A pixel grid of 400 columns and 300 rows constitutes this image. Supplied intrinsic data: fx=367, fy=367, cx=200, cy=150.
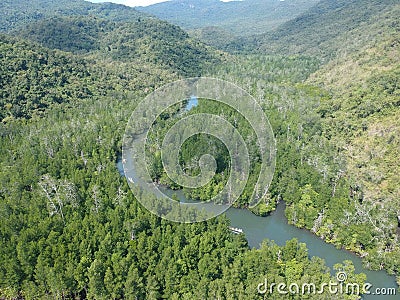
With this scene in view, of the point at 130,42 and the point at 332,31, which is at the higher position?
the point at 332,31

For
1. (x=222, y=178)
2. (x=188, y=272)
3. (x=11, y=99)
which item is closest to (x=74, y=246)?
(x=188, y=272)

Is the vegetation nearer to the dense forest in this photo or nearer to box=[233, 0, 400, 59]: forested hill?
the dense forest
